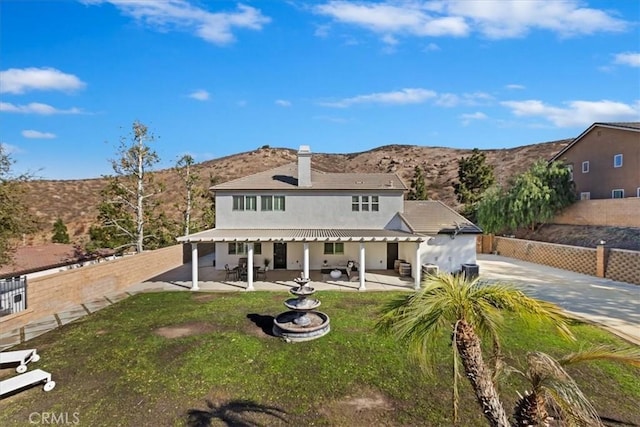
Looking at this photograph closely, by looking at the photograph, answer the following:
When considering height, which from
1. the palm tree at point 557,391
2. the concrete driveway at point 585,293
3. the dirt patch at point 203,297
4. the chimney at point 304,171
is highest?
the chimney at point 304,171

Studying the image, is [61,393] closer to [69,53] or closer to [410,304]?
[410,304]

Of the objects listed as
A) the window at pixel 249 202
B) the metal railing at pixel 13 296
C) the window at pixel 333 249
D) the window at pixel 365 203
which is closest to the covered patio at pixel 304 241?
the window at pixel 333 249

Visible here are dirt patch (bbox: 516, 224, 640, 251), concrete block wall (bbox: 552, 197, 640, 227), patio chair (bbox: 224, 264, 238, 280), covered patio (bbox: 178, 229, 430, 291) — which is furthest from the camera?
concrete block wall (bbox: 552, 197, 640, 227)

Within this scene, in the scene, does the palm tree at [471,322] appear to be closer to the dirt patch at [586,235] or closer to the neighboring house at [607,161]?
the dirt patch at [586,235]

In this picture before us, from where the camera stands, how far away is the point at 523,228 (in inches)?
1171

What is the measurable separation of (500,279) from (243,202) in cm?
1494

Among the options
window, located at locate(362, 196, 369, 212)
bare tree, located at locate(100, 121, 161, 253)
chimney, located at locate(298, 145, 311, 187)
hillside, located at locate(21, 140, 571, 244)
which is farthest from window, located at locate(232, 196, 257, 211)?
hillside, located at locate(21, 140, 571, 244)

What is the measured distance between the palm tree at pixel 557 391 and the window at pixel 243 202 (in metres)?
18.8

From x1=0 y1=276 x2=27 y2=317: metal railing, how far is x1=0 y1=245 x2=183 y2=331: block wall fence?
0.50 feet

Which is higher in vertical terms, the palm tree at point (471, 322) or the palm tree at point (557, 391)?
the palm tree at point (471, 322)

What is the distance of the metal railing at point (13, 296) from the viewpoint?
37.1 feet

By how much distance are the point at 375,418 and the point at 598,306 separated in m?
12.4

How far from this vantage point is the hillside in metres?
46.1

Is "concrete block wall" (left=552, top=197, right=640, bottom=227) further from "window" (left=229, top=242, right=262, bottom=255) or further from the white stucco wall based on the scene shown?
"window" (left=229, top=242, right=262, bottom=255)
